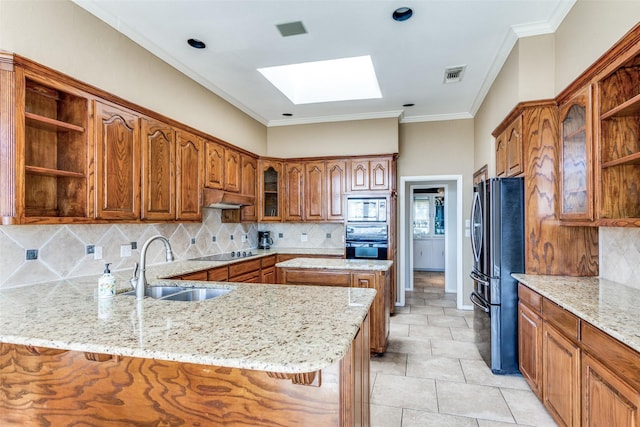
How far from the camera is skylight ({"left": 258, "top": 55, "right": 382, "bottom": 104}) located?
432cm

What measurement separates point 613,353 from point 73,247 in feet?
11.0

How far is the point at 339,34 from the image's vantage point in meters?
3.00

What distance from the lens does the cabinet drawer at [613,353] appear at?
1.34 meters

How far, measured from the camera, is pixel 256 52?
3.35 metres

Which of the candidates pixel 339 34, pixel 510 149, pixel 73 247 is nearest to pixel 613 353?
pixel 510 149

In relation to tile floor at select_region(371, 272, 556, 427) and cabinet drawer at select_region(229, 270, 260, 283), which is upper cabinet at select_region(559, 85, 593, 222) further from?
cabinet drawer at select_region(229, 270, 260, 283)

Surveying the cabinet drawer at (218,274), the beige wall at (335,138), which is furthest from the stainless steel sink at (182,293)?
the beige wall at (335,138)

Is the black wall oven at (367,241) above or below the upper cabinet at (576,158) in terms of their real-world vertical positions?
below

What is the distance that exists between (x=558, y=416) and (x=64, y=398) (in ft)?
8.69

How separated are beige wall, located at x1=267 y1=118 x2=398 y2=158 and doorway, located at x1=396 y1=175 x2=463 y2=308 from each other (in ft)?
2.40

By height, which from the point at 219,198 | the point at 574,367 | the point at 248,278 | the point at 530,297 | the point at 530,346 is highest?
the point at 219,198

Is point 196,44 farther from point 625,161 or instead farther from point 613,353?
point 613,353

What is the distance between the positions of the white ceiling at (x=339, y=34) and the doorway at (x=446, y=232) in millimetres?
1594

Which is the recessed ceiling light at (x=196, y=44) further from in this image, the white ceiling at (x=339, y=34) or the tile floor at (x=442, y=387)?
the tile floor at (x=442, y=387)
